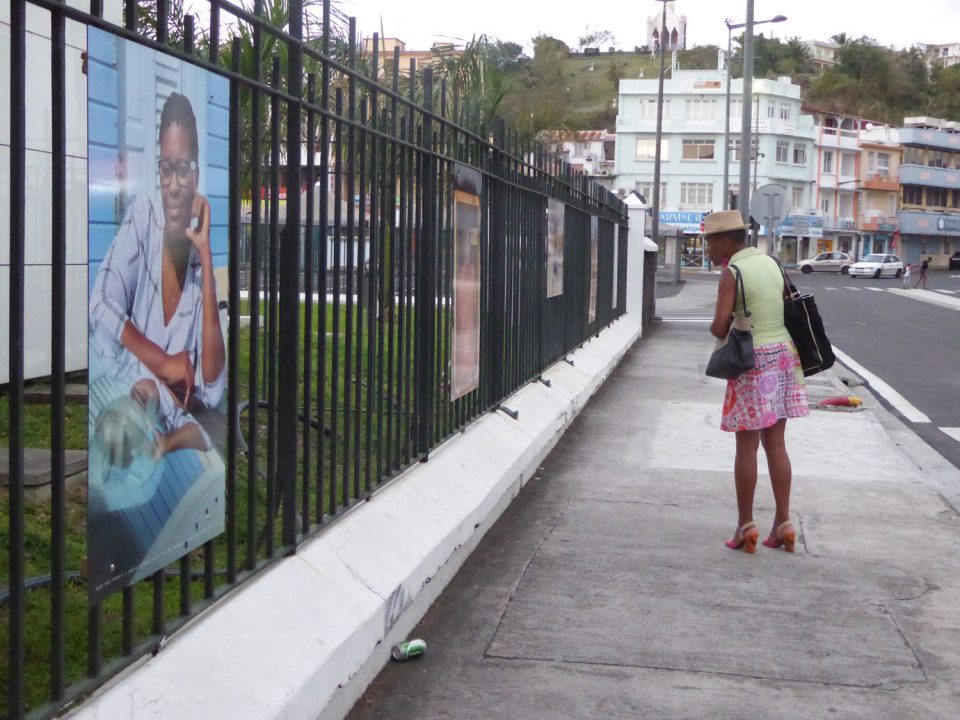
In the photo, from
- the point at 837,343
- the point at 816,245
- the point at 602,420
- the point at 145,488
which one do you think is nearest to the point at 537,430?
the point at 602,420

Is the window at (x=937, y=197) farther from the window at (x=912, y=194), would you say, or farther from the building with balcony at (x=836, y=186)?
the building with balcony at (x=836, y=186)

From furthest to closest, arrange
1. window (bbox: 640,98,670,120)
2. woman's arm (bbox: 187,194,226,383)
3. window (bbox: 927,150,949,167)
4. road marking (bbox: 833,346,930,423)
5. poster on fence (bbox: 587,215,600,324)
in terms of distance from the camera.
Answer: window (bbox: 927,150,949,167) → window (bbox: 640,98,670,120) → poster on fence (bbox: 587,215,600,324) → road marking (bbox: 833,346,930,423) → woman's arm (bbox: 187,194,226,383)

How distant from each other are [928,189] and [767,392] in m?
98.7

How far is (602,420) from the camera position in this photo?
11070 millimetres

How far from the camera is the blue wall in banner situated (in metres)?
2.91

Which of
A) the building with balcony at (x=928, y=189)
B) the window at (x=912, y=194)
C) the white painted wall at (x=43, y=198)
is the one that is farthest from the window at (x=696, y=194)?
the white painted wall at (x=43, y=198)

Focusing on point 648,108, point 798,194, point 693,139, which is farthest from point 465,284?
point 798,194

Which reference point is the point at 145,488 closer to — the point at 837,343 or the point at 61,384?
the point at 61,384

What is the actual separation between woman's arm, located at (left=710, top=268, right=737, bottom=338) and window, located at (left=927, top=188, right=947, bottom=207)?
98610mm

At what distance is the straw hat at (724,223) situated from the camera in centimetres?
651

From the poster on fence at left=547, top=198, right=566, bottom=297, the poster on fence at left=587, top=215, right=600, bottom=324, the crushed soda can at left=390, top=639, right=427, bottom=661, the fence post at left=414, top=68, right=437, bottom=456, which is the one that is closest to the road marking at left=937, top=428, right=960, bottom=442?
the poster on fence at left=547, top=198, right=566, bottom=297

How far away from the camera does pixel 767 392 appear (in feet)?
20.6

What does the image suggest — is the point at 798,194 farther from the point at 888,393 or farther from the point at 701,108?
the point at 888,393

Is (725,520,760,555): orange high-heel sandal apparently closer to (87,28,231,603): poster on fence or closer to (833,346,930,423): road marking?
(87,28,231,603): poster on fence
